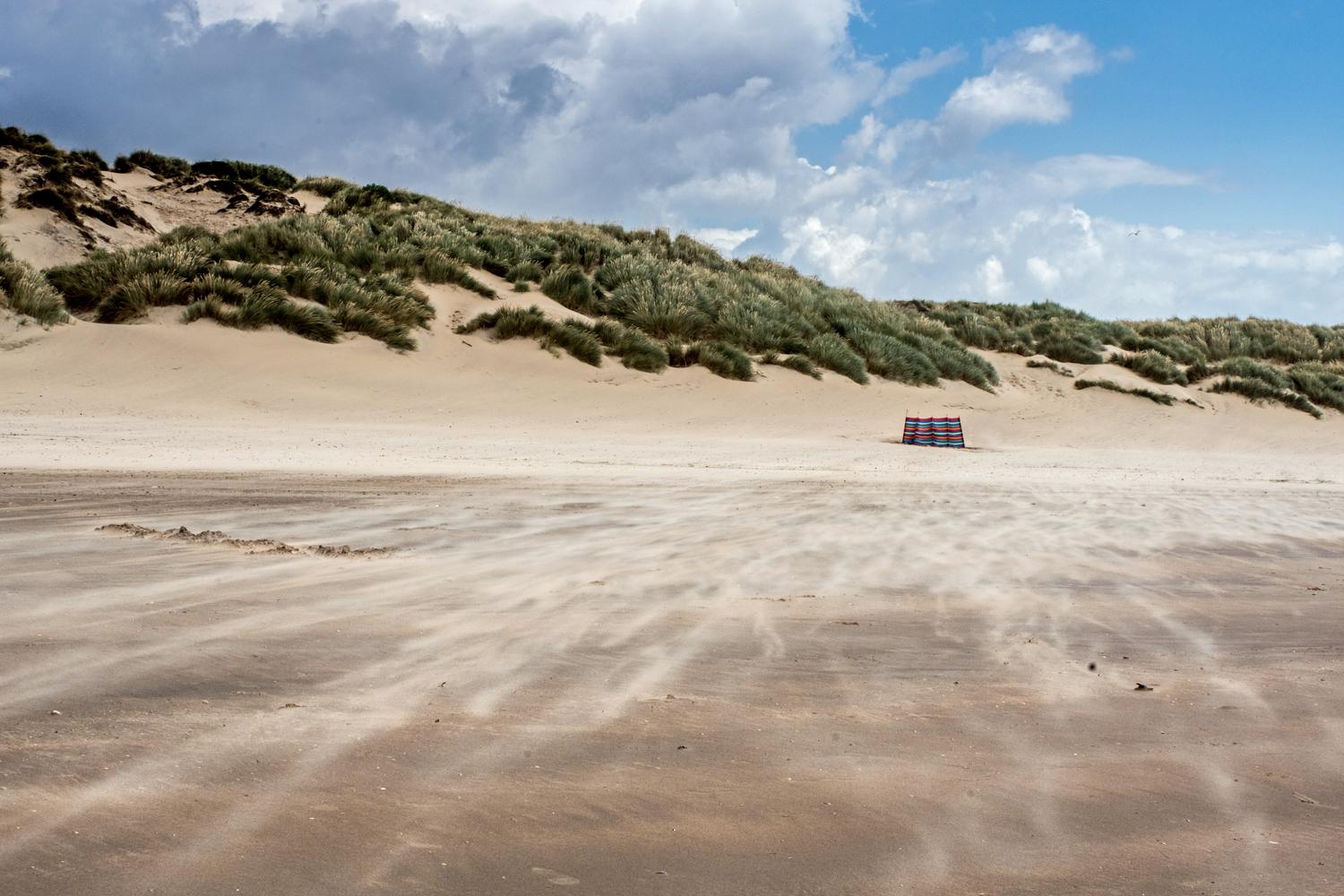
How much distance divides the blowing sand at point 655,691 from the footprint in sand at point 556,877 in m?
0.02

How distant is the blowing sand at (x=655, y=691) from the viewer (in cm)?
270

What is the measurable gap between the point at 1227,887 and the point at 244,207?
32.5 m

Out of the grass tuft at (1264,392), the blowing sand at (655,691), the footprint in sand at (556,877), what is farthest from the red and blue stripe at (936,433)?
the footprint in sand at (556,877)

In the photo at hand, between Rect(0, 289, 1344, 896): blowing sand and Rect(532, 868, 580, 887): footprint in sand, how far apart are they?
0.8 inches

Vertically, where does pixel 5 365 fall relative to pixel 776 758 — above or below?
above

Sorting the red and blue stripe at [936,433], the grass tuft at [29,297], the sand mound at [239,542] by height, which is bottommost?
the sand mound at [239,542]

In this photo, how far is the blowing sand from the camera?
8.84ft

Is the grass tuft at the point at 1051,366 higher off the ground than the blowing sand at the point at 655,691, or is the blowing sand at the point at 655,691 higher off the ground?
the grass tuft at the point at 1051,366

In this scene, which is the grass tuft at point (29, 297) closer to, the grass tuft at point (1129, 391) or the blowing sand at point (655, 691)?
the blowing sand at point (655, 691)

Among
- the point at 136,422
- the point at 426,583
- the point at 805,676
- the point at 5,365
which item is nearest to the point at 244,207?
the point at 5,365

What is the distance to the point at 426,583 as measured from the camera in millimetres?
5727

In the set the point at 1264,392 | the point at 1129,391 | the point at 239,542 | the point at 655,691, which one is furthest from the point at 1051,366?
the point at 655,691

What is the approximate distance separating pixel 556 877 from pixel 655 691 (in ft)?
4.71

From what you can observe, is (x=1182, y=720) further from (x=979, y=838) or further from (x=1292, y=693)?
(x=979, y=838)
